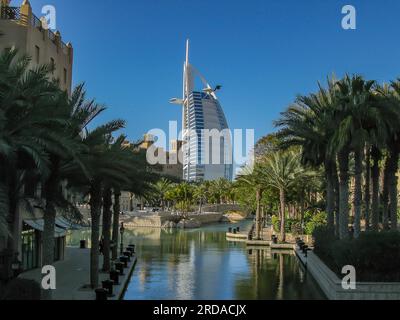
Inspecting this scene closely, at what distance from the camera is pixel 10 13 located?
2986 centimetres

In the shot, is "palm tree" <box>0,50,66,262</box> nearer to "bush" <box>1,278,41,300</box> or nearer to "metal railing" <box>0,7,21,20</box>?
"bush" <box>1,278,41,300</box>

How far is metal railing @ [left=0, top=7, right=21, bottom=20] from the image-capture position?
1168 inches

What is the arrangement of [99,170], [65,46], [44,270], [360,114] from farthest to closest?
[65,46], [360,114], [99,170], [44,270]

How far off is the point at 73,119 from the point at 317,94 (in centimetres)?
1841

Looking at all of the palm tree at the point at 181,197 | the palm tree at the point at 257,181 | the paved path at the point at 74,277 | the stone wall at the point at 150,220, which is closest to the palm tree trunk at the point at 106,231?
the paved path at the point at 74,277

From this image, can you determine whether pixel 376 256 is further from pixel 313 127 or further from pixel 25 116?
pixel 25 116

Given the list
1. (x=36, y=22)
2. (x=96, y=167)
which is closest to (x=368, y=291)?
(x=96, y=167)

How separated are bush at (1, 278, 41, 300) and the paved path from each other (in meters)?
3.74

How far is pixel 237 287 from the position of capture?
85.8ft

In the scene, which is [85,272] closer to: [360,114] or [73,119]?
[73,119]

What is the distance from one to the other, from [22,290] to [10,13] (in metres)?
18.0

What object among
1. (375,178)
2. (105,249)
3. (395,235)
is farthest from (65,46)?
(395,235)

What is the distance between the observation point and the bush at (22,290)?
54.7ft

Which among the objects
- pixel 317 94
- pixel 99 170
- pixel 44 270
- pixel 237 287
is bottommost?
pixel 237 287
